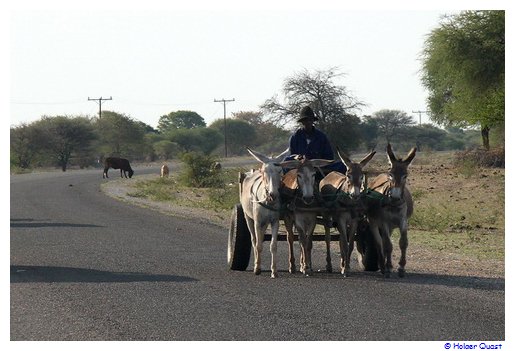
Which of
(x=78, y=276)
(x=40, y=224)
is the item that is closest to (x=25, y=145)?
(x=40, y=224)

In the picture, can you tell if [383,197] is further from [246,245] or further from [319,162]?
[246,245]

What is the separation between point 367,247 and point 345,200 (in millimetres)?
1359

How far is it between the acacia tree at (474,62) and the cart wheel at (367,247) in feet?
91.4

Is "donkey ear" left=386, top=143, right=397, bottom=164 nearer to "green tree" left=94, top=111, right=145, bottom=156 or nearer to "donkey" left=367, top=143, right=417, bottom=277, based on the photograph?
"donkey" left=367, top=143, right=417, bottom=277

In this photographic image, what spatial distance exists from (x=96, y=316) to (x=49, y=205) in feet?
85.5

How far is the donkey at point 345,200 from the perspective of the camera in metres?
13.9

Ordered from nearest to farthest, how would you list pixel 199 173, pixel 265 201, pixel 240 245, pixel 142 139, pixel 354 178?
pixel 354 178, pixel 265 201, pixel 240 245, pixel 199 173, pixel 142 139

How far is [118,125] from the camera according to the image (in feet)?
396

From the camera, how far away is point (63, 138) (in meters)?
102

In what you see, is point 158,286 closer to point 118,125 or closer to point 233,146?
point 118,125

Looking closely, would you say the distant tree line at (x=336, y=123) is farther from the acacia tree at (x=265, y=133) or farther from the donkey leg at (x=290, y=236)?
the donkey leg at (x=290, y=236)

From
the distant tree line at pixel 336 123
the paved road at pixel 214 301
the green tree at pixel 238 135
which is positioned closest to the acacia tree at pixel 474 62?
the distant tree line at pixel 336 123

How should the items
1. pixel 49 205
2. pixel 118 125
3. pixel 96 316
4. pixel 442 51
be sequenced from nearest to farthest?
pixel 96 316
pixel 49 205
pixel 442 51
pixel 118 125

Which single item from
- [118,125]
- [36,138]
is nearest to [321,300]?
[36,138]
